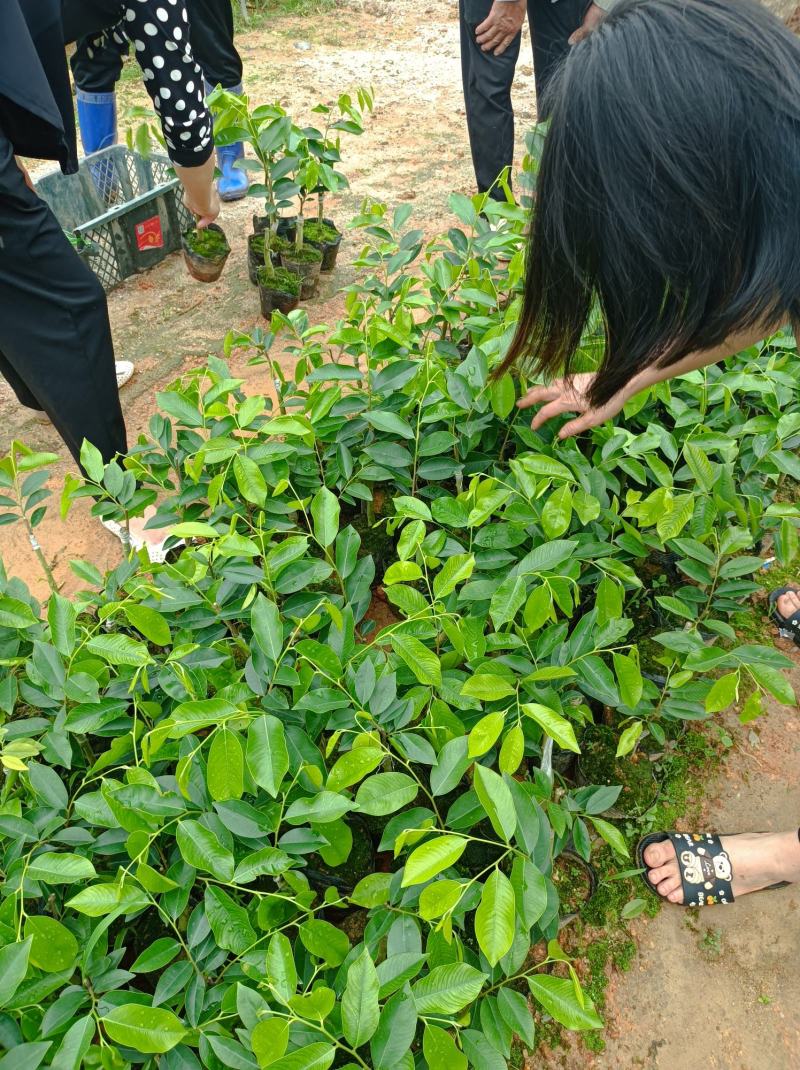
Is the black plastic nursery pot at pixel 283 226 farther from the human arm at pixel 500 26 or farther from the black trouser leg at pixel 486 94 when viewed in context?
the human arm at pixel 500 26

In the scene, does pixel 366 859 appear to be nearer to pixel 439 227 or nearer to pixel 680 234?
pixel 680 234

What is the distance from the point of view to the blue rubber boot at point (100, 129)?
10.7ft

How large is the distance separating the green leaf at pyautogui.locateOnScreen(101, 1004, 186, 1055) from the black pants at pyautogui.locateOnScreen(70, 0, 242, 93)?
3250 mm

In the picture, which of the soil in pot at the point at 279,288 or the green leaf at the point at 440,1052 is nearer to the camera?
the green leaf at the point at 440,1052

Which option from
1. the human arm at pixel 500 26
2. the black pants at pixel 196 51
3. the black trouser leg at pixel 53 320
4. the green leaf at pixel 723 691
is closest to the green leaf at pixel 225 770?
the green leaf at pixel 723 691

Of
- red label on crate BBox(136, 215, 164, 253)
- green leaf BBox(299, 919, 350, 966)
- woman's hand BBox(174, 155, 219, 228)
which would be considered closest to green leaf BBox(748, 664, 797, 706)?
green leaf BBox(299, 919, 350, 966)

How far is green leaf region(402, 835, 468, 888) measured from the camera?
0.87 meters

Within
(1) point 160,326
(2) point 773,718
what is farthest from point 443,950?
(1) point 160,326

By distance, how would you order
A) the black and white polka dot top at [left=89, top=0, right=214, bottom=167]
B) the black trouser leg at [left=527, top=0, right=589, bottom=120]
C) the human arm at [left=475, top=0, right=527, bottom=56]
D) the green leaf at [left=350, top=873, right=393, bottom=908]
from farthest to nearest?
1. the black trouser leg at [left=527, top=0, right=589, bottom=120]
2. the human arm at [left=475, top=0, right=527, bottom=56]
3. the black and white polka dot top at [left=89, top=0, right=214, bottom=167]
4. the green leaf at [left=350, top=873, right=393, bottom=908]

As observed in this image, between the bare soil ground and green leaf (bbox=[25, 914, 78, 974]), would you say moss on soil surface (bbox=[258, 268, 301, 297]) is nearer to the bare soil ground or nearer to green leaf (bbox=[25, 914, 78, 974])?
the bare soil ground

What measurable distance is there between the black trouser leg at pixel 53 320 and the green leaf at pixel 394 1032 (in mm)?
1568

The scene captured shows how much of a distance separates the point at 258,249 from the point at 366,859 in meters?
2.50

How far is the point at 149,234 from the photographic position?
128 inches

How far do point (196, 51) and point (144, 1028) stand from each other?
3617mm
